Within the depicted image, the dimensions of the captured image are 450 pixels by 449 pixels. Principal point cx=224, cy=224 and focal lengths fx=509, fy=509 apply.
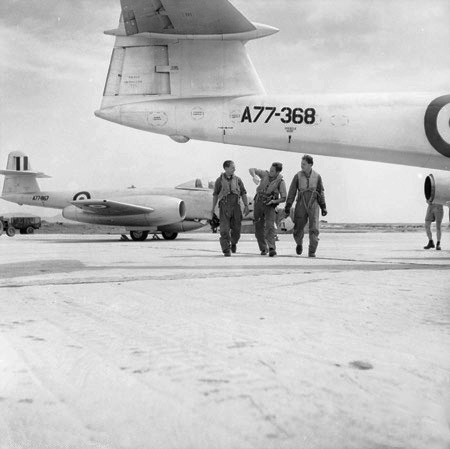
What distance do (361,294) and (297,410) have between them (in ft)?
6.20

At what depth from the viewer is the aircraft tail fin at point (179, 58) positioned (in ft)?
22.9

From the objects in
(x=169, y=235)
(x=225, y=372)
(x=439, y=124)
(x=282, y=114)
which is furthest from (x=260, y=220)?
(x=169, y=235)

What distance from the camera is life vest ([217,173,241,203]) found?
704 cm

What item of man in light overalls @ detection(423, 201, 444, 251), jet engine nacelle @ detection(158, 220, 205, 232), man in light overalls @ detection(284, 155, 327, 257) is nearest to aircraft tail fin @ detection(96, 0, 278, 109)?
man in light overalls @ detection(284, 155, 327, 257)

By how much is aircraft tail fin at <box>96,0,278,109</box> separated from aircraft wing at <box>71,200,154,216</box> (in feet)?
23.6

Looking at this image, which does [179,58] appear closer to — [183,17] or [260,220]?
[183,17]

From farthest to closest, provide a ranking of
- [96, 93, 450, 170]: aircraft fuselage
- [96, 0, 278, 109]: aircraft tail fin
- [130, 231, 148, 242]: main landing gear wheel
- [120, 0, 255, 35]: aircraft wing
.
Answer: [130, 231, 148, 242]: main landing gear wheel < [96, 0, 278, 109]: aircraft tail fin < [96, 93, 450, 170]: aircraft fuselage < [120, 0, 255, 35]: aircraft wing

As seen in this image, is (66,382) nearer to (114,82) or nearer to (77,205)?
(114,82)

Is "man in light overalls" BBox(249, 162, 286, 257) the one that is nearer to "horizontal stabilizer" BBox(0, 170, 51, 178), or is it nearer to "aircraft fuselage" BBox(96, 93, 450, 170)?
"aircraft fuselage" BBox(96, 93, 450, 170)

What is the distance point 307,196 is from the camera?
22.7ft

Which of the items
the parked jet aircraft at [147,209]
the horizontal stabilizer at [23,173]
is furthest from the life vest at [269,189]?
the horizontal stabilizer at [23,173]

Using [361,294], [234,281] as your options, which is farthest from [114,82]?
[361,294]

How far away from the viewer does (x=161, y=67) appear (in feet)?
23.9

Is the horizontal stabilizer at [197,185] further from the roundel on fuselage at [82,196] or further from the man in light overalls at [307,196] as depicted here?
the man in light overalls at [307,196]
